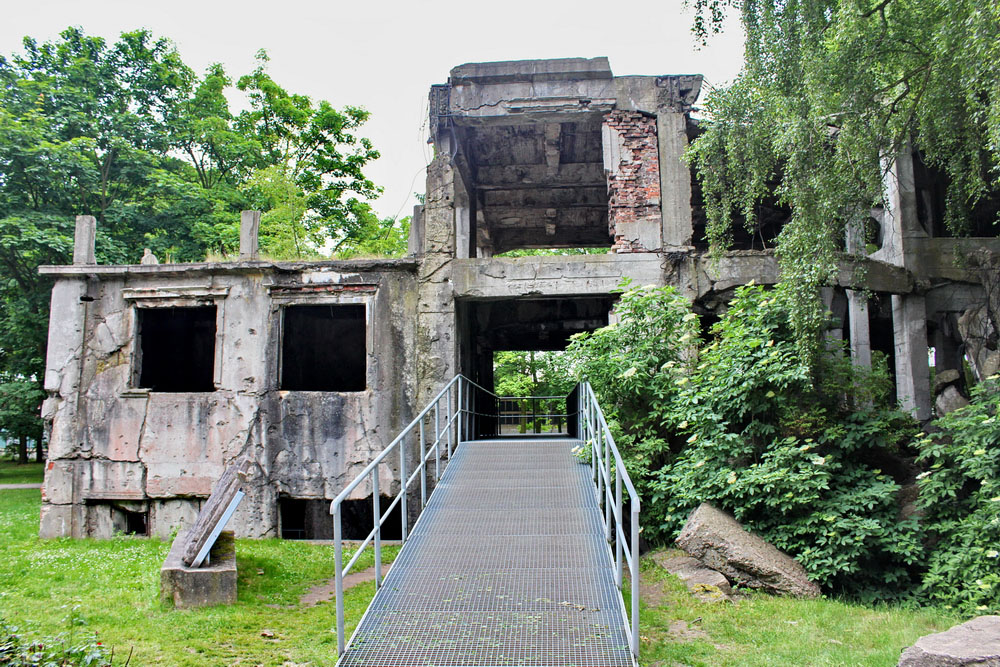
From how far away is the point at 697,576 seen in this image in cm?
697

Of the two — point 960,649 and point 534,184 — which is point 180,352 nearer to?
point 534,184

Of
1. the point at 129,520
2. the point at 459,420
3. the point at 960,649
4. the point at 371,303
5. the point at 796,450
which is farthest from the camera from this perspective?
the point at 129,520

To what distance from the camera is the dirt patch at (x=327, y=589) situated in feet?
24.0

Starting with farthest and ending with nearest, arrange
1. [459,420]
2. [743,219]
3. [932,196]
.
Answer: [743,219] → [932,196] → [459,420]

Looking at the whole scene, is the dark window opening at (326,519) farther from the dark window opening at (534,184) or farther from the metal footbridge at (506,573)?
the dark window opening at (534,184)

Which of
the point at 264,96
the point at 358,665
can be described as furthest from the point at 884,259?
the point at 264,96

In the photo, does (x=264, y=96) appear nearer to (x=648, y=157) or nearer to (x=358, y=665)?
(x=648, y=157)

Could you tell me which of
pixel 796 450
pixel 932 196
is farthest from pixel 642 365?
pixel 932 196

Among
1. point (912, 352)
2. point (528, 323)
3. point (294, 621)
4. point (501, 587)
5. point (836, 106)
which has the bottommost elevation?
point (294, 621)

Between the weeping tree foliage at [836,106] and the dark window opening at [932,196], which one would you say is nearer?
the weeping tree foliage at [836,106]

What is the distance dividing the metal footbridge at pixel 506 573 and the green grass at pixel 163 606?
91 centimetres

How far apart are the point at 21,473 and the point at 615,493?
2268 cm

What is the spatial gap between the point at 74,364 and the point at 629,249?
354 inches

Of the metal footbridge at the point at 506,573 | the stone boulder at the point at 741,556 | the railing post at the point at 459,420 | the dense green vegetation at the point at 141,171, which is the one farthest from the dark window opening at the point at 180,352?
the stone boulder at the point at 741,556
